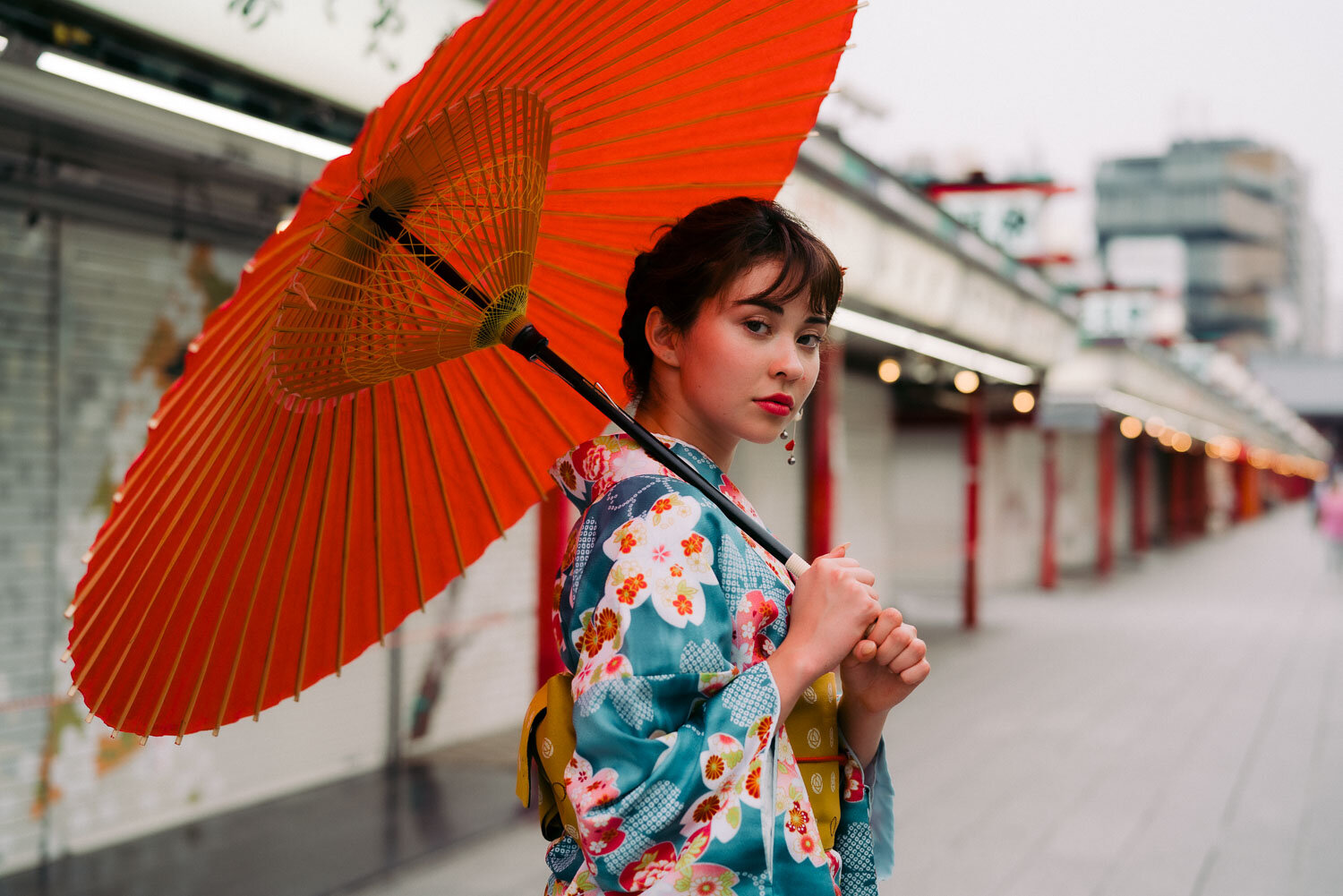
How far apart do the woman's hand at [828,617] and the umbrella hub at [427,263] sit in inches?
22.0

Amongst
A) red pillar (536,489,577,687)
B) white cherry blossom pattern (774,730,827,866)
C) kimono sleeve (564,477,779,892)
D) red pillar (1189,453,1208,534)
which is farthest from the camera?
red pillar (1189,453,1208,534)

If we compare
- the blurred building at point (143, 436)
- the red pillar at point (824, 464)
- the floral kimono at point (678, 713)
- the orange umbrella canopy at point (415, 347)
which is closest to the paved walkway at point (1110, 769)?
the blurred building at point (143, 436)

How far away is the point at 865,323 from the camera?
23.3ft

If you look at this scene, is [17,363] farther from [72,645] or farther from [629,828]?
[629,828]

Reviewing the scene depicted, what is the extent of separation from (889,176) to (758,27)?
520cm

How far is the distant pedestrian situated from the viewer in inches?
680

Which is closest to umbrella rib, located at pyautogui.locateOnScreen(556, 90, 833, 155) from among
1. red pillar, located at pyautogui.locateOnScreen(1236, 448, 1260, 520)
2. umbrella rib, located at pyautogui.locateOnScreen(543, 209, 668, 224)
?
umbrella rib, located at pyautogui.locateOnScreen(543, 209, 668, 224)

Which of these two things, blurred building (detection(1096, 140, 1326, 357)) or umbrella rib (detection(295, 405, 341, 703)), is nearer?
umbrella rib (detection(295, 405, 341, 703))

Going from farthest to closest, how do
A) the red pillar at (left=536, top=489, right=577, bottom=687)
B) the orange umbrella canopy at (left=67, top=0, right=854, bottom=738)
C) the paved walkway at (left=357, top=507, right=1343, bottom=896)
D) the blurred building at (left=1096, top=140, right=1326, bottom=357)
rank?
the blurred building at (left=1096, top=140, right=1326, bottom=357), the red pillar at (left=536, top=489, right=577, bottom=687), the paved walkway at (left=357, top=507, right=1343, bottom=896), the orange umbrella canopy at (left=67, top=0, right=854, bottom=738)

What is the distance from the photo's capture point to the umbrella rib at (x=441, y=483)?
1.83m

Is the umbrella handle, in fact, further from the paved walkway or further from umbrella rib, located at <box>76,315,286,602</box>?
the paved walkway

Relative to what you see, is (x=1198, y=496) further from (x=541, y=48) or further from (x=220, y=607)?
(x=220, y=607)

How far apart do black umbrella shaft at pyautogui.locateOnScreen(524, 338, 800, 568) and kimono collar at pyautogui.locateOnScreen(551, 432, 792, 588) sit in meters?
0.01

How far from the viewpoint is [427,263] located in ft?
4.91
